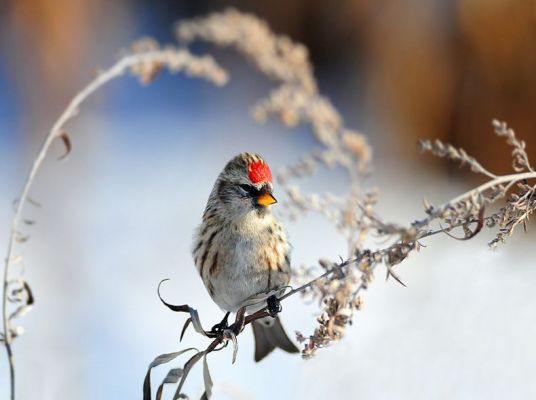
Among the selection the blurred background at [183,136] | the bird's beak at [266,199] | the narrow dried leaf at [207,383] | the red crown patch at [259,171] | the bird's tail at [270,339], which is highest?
the blurred background at [183,136]

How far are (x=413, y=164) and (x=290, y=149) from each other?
2.79 ft

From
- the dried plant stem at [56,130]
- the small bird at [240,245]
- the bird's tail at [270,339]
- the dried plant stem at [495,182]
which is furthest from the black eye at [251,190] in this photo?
the dried plant stem at [495,182]

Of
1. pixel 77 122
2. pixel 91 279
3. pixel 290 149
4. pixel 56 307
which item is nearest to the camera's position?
pixel 56 307

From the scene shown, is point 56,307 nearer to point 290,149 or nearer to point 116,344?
point 116,344

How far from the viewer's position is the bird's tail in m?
2.31

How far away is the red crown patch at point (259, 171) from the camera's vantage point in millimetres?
2010

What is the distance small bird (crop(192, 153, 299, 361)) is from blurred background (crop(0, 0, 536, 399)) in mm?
337

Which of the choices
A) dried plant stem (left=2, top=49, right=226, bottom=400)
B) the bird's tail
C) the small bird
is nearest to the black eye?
the small bird

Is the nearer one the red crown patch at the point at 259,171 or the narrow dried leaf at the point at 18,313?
the narrow dried leaf at the point at 18,313

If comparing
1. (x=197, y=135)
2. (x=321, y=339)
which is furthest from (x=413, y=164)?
(x=321, y=339)

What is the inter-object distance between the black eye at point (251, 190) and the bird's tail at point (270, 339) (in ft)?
1.33

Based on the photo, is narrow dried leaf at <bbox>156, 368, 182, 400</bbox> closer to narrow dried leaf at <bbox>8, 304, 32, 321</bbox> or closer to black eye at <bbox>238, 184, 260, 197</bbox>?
narrow dried leaf at <bbox>8, 304, 32, 321</bbox>

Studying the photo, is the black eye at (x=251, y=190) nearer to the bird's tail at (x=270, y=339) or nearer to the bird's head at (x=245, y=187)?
the bird's head at (x=245, y=187)

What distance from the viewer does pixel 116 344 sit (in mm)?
2977
